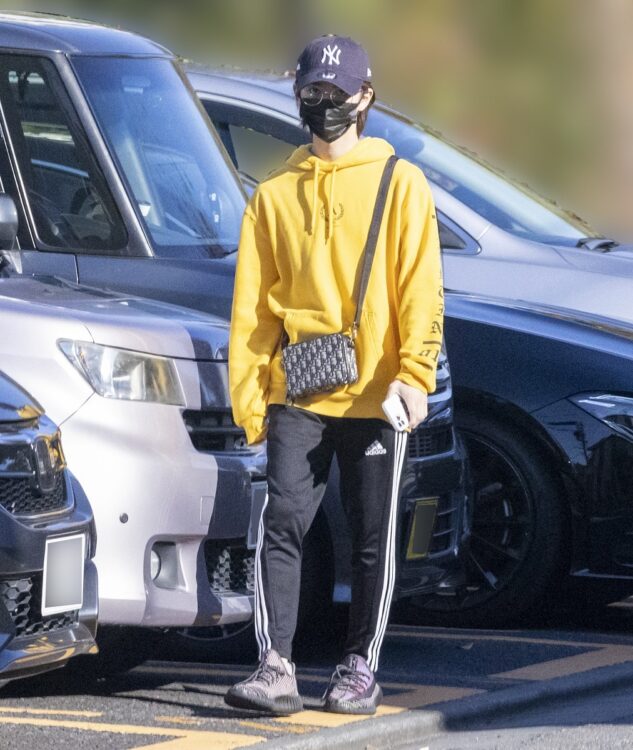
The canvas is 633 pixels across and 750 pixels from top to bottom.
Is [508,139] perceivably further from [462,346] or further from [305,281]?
[305,281]

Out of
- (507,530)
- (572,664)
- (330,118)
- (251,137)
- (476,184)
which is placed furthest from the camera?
(476,184)

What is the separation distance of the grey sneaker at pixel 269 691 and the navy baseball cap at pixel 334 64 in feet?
5.37

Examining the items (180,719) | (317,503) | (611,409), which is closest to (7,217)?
(317,503)

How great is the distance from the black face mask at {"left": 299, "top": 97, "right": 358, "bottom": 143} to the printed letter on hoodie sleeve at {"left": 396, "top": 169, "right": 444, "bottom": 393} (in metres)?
0.26

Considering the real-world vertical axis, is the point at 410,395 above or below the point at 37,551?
above

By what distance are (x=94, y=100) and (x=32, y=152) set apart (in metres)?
0.30

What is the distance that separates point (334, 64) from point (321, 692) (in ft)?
6.33

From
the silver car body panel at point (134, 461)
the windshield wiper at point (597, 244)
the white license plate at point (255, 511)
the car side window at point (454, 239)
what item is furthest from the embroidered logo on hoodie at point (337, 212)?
the windshield wiper at point (597, 244)

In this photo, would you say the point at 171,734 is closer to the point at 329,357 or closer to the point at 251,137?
the point at 329,357

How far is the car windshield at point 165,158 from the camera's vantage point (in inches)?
279

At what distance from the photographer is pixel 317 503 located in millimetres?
5535

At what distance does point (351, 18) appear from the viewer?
1672 centimetres

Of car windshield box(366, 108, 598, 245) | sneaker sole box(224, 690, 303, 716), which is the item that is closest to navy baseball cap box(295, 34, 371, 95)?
sneaker sole box(224, 690, 303, 716)

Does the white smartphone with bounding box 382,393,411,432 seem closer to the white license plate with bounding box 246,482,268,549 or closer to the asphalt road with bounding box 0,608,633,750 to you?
the white license plate with bounding box 246,482,268,549
